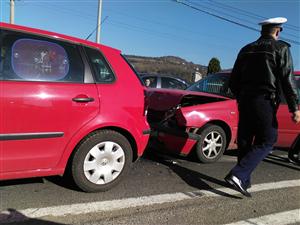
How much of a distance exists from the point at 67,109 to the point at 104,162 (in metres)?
0.73

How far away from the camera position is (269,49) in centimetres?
448

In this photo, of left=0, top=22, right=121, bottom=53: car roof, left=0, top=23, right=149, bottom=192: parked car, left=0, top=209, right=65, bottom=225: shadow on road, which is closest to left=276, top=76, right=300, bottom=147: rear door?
left=0, top=23, right=149, bottom=192: parked car

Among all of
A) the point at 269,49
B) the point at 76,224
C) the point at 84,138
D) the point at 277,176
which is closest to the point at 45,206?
the point at 76,224

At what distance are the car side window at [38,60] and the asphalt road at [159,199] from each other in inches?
47.1

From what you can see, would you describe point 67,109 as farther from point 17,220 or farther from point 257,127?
point 257,127

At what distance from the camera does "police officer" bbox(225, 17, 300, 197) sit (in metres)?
4.44

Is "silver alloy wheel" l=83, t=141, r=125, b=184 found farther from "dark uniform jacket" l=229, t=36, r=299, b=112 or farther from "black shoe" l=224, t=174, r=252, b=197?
"dark uniform jacket" l=229, t=36, r=299, b=112

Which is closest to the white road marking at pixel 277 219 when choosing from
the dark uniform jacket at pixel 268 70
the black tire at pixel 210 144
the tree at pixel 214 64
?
the dark uniform jacket at pixel 268 70

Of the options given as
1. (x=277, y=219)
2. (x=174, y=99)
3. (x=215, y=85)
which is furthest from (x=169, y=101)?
(x=277, y=219)

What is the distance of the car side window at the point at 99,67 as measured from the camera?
4309mm

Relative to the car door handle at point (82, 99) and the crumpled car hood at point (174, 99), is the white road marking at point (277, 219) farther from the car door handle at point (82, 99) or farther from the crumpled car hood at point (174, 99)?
the crumpled car hood at point (174, 99)

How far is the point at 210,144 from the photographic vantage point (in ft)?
20.2

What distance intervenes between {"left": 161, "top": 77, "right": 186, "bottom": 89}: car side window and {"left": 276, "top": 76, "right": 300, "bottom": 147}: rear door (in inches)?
289

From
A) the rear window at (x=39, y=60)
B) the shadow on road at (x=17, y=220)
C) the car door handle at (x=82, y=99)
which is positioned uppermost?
the rear window at (x=39, y=60)
